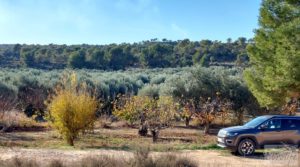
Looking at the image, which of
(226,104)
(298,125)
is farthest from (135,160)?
(226,104)

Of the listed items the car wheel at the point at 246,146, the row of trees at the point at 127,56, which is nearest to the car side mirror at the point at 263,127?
the car wheel at the point at 246,146

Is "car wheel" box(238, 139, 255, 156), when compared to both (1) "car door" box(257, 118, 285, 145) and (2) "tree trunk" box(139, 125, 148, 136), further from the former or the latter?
(2) "tree trunk" box(139, 125, 148, 136)

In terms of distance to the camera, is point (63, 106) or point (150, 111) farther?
point (150, 111)

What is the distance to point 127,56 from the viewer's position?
75.6m

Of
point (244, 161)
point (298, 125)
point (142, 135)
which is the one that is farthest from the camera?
point (142, 135)

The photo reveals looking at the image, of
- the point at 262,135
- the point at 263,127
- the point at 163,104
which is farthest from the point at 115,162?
the point at 163,104

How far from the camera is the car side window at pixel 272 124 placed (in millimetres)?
18125

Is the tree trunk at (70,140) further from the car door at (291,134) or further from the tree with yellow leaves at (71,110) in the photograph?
the car door at (291,134)

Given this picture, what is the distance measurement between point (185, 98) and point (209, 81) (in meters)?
2.22

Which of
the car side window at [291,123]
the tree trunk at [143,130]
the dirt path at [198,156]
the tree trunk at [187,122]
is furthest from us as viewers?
the tree trunk at [187,122]

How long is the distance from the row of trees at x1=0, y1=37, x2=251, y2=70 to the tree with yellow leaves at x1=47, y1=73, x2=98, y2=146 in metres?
45.9

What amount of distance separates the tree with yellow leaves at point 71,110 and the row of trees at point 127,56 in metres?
45.9

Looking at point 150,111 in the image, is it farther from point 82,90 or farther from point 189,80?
point 189,80

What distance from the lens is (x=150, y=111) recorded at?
24984 millimetres
